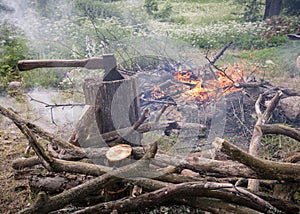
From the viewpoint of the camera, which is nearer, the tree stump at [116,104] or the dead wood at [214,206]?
the dead wood at [214,206]

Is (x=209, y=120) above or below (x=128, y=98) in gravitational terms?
below

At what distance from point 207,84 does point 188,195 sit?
2.28 meters

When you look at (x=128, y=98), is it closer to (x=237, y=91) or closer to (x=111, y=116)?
(x=111, y=116)

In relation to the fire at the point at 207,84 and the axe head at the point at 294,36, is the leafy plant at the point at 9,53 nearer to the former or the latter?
the fire at the point at 207,84

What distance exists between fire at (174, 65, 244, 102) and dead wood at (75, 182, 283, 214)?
1910 mm

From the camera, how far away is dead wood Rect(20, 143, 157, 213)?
5.62 feet

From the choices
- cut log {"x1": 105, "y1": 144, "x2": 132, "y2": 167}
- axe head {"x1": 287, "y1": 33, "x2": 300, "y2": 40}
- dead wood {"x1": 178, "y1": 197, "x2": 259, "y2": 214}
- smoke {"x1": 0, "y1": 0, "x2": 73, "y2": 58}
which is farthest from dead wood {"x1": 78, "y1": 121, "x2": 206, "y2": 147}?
smoke {"x1": 0, "y1": 0, "x2": 73, "y2": 58}

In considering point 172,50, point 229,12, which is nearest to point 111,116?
point 172,50

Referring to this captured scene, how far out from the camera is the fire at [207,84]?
358 centimetres

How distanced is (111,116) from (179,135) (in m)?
1.27

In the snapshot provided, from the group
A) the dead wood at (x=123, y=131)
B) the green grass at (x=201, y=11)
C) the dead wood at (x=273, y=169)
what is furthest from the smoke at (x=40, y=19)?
the dead wood at (x=273, y=169)

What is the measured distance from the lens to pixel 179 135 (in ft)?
11.0

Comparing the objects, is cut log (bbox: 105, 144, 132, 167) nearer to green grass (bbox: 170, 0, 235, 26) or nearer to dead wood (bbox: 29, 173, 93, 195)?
dead wood (bbox: 29, 173, 93, 195)

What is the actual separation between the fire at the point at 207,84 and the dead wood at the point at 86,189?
194cm
